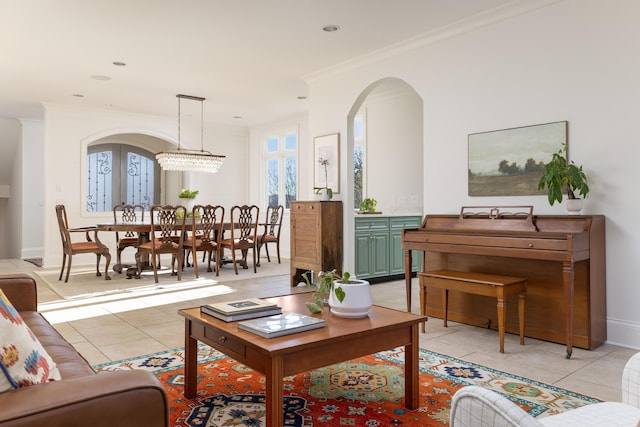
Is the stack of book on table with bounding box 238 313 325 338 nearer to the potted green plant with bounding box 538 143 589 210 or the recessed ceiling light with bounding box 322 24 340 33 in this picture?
the potted green plant with bounding box 538 143 589 210

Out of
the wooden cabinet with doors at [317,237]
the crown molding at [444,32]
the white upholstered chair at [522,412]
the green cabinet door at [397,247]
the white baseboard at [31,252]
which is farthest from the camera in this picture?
the white baseboard at [31,252]

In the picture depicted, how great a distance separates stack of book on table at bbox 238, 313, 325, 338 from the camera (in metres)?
1.95

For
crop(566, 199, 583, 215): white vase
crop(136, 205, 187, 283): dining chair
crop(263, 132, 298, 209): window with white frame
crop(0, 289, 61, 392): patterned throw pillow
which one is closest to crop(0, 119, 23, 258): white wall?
crop(136, 205, 187, 283): dining chair

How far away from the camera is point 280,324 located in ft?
6.73

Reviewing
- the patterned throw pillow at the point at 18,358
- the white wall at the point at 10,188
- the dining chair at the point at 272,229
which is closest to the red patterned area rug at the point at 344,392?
the patterned throw pillow at the point at 18,358

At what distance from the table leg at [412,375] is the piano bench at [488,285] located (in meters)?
1.14

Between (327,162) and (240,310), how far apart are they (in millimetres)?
3658

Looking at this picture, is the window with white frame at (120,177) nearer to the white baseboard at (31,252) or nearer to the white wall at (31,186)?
the white wall at (31,186)

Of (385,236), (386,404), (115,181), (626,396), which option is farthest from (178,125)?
(626,396)

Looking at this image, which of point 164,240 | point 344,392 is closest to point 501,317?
point 344,392

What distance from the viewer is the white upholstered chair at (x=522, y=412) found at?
3.30 feet

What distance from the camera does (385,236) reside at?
5930 mm

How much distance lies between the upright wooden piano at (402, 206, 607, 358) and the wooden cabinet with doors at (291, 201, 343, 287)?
1.50 m

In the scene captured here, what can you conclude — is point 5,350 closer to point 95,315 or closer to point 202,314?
point 202,314
